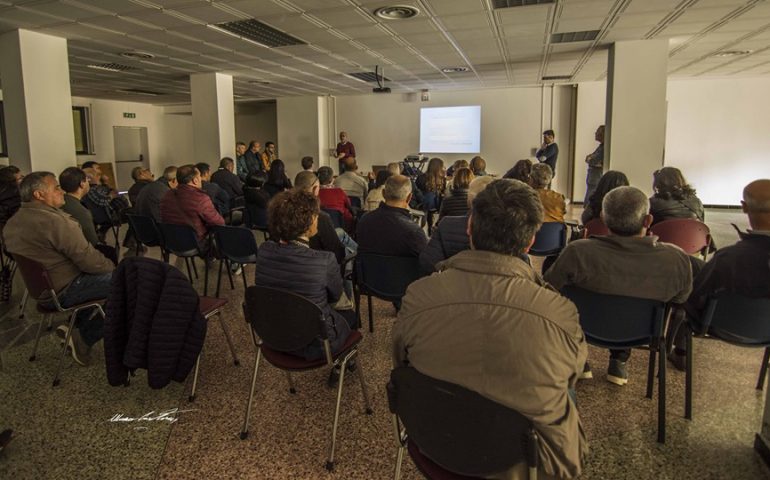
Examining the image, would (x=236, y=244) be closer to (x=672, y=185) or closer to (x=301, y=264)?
(x=301, y=264)

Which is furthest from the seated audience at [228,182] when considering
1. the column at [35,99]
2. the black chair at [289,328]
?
the black chair at [289,328]

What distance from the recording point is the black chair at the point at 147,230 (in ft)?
15.8

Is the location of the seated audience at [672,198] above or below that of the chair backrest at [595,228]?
above

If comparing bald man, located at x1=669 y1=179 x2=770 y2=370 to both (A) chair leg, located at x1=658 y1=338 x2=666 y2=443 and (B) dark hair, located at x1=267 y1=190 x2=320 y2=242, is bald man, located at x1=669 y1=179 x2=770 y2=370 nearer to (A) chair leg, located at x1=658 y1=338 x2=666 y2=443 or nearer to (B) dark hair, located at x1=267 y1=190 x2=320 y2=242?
(A) chair leg, located at x1=658 y1=338 x2=666 y2=443

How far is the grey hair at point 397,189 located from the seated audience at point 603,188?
1.91m

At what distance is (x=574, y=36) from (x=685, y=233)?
140 inches

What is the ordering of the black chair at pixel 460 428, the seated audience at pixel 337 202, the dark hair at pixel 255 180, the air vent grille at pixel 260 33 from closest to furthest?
1. the black chair at pixel 460 428
2. the seated audience at pixel 337 202
3. the air vent grille at pixel 260 33
4. the dark hair at pixel 255 180

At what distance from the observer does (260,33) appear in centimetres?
600

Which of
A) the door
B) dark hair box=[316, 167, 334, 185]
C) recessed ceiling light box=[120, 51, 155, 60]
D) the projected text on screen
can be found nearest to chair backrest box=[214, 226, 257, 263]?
dark hair box=[316, 167, 334, 185]

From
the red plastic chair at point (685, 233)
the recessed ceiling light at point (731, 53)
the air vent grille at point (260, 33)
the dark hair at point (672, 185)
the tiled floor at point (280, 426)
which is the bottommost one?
the tiled floor at point (280, 426)

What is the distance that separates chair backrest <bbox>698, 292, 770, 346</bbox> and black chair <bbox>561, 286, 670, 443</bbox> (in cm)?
21

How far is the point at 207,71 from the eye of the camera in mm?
8812

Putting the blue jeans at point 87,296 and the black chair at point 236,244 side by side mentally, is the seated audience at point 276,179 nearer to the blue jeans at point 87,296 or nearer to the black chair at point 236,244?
the black chair at point 236,244

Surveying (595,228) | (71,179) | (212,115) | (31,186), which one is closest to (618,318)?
(595,228)
